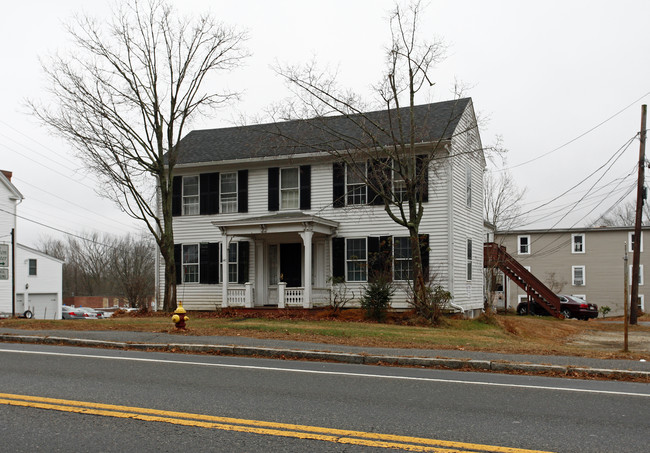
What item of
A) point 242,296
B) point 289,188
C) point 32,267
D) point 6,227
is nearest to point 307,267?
point 242,296

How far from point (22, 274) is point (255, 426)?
41321mm

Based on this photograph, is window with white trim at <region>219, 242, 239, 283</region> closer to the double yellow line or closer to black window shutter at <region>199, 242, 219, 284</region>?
black window shutter at <region>199, 242, 219, 284</region>

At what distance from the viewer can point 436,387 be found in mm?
7918

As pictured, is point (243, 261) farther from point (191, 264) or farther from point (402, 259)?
point (402, 259)

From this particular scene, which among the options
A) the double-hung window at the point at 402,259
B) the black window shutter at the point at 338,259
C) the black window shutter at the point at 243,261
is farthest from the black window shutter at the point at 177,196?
the double-hung window at the point at 402,259

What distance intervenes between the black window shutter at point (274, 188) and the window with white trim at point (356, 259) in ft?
10.4

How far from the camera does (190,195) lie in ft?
81.7

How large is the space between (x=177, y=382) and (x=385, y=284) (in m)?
12.7

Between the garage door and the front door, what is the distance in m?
26.5

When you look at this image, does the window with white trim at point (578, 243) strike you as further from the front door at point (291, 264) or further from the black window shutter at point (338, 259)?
the front door at point (291, 264)

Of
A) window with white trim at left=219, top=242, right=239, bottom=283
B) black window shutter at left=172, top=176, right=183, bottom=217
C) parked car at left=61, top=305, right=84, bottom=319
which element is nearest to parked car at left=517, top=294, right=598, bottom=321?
window with white trim at left=219, top=242, right=239, bottom=283

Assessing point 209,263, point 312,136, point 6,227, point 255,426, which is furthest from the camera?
point 6,227

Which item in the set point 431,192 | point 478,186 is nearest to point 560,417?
point 431,192

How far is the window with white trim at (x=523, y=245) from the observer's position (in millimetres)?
43531
